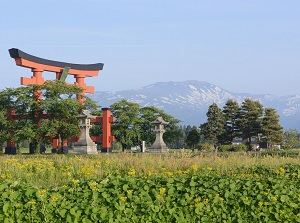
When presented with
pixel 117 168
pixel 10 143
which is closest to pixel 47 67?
pixel 10 143

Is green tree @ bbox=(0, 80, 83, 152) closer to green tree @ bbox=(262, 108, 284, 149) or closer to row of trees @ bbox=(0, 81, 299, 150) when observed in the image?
row of trees @ bbox=(0, 81, 299, 150)

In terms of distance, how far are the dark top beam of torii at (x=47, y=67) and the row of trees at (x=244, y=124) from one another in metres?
13.4

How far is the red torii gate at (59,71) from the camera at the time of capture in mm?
40031

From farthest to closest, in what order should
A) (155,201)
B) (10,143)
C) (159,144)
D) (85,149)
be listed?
(10,143), (159,144), (85,149), (155,201)

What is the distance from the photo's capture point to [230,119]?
1895 inches

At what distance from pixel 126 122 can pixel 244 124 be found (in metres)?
12.2

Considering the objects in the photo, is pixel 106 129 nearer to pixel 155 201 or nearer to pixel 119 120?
pixel 119 120

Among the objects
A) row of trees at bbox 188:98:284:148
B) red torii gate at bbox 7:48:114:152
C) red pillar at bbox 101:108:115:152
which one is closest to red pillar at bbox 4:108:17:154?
red torii gate at bbox 7:48:114:152

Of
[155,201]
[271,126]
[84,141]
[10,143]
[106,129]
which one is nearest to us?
[155,201]

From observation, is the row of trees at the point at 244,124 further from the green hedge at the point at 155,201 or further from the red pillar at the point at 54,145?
the green hedge at the point at 155,201

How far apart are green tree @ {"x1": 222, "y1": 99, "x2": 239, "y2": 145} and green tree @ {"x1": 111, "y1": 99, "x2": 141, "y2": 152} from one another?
30.3 ft

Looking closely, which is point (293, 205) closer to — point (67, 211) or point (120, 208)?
point (120, 208)

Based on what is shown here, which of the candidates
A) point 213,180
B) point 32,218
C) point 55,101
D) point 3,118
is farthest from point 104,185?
point 3,118

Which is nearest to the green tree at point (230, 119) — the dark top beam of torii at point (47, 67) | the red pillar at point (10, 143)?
the dark top beam of torii at point (47, 67)
